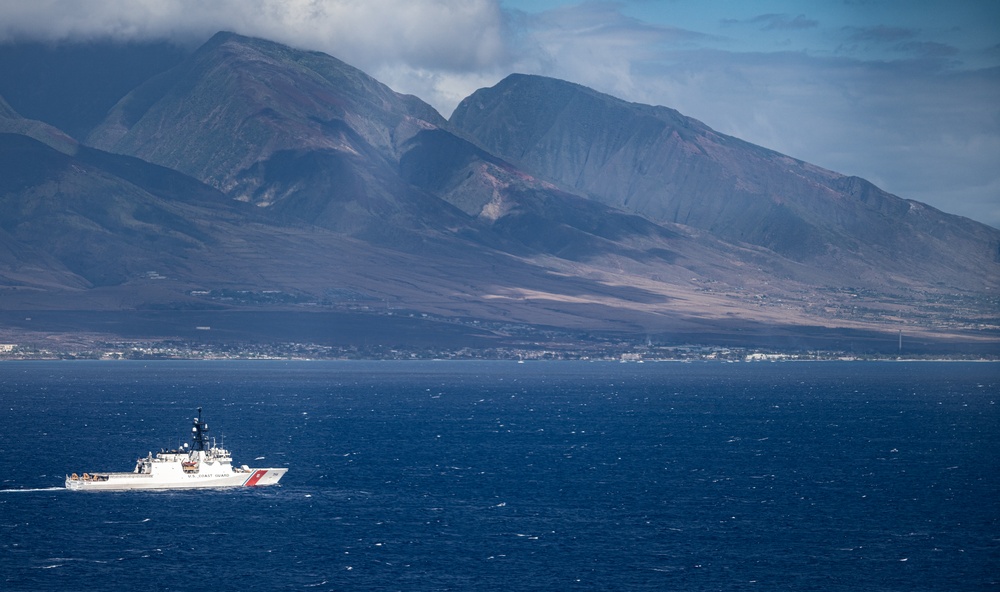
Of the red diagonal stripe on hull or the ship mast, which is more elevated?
the ship mast

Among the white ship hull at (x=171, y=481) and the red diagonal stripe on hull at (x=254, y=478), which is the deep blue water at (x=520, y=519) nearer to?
the white ship hull at (x=171, y=481)

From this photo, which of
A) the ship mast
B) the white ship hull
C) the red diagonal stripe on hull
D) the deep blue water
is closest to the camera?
the deep blue water

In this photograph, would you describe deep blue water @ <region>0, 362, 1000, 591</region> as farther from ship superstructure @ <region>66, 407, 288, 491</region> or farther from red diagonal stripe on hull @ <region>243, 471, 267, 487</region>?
red diagonal stripe on hull @ <region>243, 471, 267, 487</region>

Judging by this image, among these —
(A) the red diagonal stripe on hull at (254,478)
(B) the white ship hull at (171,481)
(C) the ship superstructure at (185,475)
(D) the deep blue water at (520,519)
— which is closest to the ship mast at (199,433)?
(C) the ship superstructure at (185,475)

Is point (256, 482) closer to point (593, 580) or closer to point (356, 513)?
point (356, 513)

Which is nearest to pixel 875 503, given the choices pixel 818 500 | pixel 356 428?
pixel 818 500

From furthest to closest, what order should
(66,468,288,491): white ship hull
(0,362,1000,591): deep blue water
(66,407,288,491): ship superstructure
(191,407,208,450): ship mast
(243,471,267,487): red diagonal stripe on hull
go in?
(243,471,267,487): red diagonal stripe on hull < (66,407,288,491): ship superstructure < (66,468,288,491): white ship hull < (191,407,208,450): ship mast < (0,362,1000,591): deep blue water

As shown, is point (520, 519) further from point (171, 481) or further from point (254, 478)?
point (171, 481)

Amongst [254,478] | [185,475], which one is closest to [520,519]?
[254,478]

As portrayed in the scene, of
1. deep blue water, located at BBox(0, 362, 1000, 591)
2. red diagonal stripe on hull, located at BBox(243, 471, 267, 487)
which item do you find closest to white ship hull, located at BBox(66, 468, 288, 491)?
red diagonal stripe on hull, located at BBox(243, 471, 267, 487)

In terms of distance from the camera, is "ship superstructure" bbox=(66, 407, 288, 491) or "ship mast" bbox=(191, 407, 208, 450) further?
"ship superstructure" bbox=(66, 407, 288, 491)
